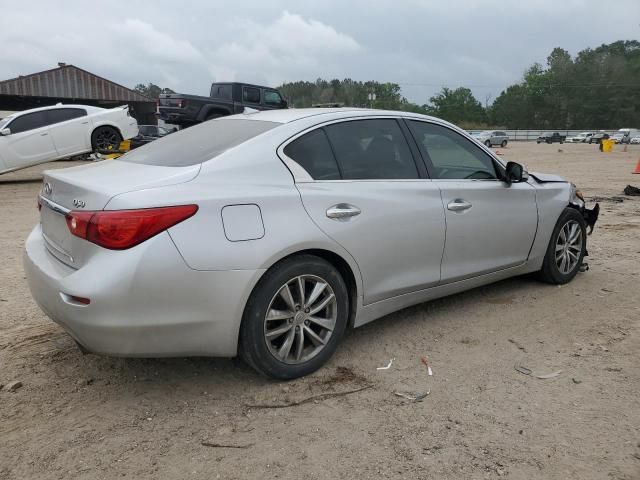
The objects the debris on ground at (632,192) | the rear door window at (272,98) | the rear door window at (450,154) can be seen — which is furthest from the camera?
the rear door window at (272,98)

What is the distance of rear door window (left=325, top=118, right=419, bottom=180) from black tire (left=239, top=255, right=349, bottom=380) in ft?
2.18

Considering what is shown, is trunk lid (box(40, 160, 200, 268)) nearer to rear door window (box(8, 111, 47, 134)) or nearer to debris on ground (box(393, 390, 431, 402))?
debris on ground (box(393, 390, 431, 402))

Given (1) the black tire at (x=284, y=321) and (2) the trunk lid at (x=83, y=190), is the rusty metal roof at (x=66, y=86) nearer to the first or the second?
(2) the trunk lid at (x=83, y=190)

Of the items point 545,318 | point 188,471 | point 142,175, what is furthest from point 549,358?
point 142,175

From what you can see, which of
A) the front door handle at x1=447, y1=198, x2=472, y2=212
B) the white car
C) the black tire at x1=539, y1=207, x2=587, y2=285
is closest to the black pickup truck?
the white car

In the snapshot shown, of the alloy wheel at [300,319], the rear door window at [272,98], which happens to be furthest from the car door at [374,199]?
the rear door window at [272,98]

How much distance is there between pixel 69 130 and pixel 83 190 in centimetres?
1259

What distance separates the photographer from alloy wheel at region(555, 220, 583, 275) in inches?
196

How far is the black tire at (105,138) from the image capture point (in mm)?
14672

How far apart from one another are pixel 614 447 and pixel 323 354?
1559mm

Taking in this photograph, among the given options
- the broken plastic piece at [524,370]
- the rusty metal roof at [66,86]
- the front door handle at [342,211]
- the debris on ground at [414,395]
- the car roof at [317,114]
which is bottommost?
the debris on ground at [414,395]

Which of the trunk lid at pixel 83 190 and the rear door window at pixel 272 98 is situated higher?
the rear door window at pixel 272 98

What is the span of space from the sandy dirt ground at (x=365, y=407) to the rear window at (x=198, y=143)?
1267 mm

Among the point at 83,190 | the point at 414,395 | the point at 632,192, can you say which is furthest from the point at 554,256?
the point at 632,192
